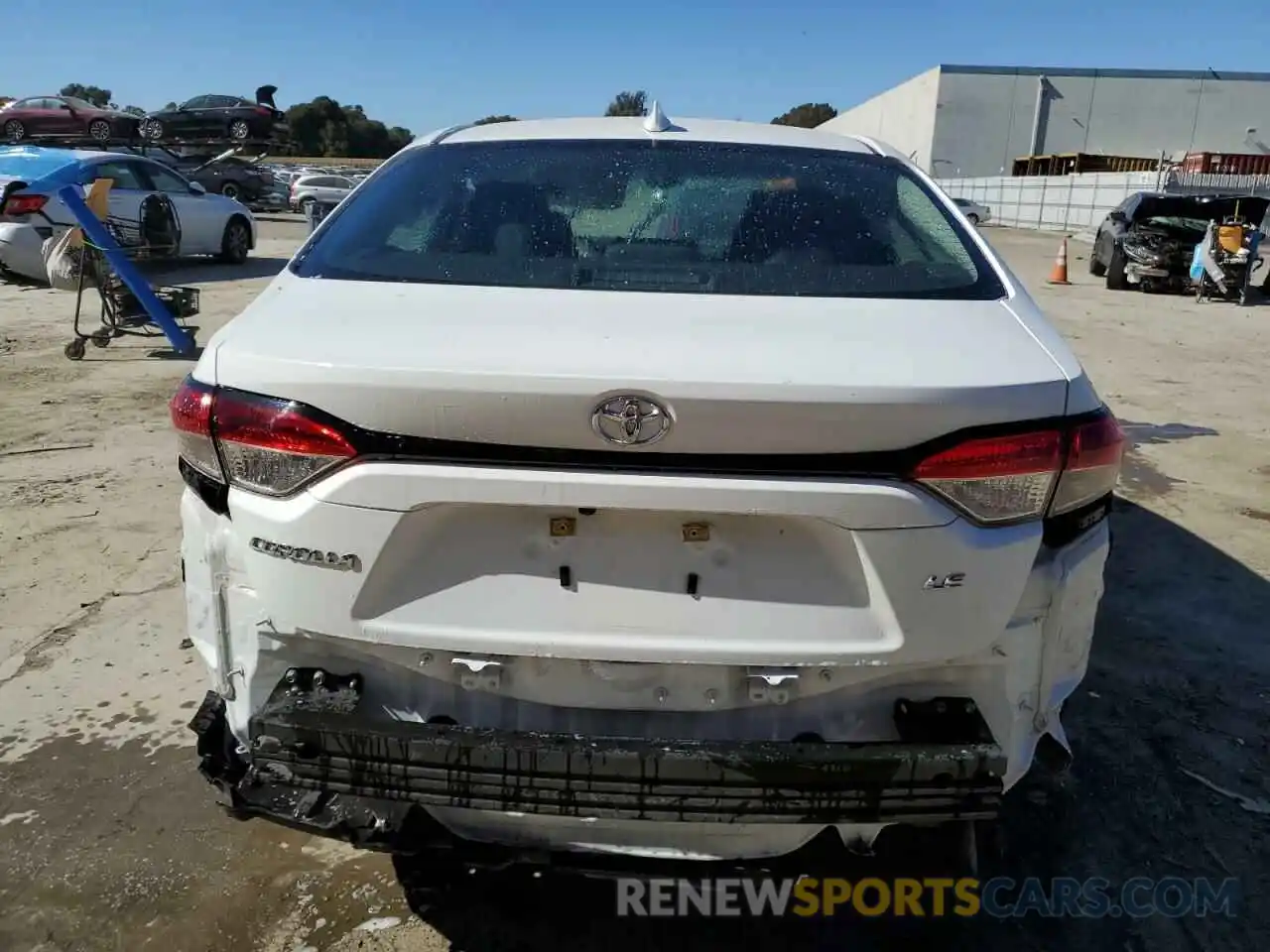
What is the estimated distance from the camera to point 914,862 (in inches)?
88.0

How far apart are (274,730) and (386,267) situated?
1.07 meters

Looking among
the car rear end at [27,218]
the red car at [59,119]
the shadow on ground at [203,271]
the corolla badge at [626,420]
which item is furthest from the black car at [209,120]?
the corolla badge at [626,420]

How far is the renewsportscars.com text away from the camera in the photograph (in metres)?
2.37

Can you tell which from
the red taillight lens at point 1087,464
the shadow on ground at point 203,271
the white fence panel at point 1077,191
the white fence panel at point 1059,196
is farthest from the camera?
the white fence panel at point 1059,196

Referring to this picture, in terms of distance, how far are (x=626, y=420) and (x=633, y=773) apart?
616 mm

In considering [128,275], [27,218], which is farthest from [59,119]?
[128,275]

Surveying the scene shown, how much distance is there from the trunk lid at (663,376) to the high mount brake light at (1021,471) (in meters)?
0.05

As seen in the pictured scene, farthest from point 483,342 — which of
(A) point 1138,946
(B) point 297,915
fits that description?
(A) point 1138,946

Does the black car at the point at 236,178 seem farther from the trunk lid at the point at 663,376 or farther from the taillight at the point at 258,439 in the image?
the trunk lid at the point at 663,376

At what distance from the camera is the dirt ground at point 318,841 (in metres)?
2.30

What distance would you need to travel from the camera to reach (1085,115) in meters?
54.1

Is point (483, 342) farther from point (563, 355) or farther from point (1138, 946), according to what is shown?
point (1138, 946)

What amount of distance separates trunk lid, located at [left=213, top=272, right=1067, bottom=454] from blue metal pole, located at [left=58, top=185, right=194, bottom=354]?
22.7 feet

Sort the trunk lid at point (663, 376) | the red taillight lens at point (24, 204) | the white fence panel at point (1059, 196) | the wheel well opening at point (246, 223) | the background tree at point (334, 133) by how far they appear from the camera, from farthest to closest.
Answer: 1. the background tree at point (334, 133)
2. the white fence panel at point (1059, 196)
3. the wheel well opening at point (246, 223)
4. the red taillight lens at point (24, 204)
5. the trunk lid at point (663, 376)
